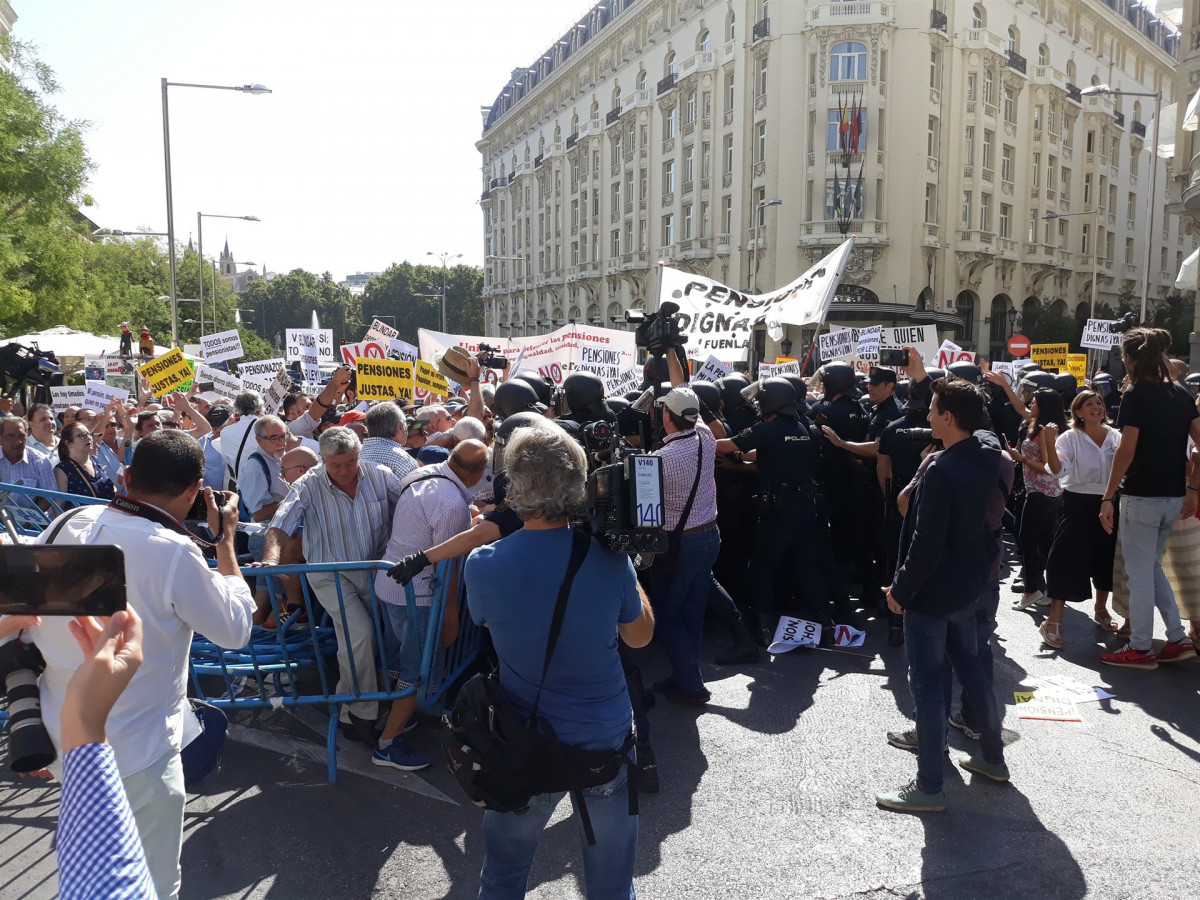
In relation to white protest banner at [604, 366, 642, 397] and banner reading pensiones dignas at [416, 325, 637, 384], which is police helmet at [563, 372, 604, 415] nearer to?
white protest banner at [604, 366, 642, 397]

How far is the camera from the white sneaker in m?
7.38

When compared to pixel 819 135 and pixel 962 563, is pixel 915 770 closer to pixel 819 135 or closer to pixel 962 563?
pixel 962 563

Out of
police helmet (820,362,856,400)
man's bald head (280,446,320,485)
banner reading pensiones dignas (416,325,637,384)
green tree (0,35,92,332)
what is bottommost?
man's bald head (280,446,320,485)

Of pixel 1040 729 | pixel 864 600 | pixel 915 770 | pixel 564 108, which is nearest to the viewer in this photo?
pixel 915 770

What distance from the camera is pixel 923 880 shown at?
11.5 ft

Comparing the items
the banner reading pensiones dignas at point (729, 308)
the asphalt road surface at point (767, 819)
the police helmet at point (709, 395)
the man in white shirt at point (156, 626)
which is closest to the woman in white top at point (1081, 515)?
the asphalt road surface at point (767, 819)

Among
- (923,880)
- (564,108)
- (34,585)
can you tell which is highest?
(564,108)

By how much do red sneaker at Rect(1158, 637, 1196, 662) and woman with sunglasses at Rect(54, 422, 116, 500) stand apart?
7534mm

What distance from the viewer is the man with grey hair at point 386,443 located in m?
4.92

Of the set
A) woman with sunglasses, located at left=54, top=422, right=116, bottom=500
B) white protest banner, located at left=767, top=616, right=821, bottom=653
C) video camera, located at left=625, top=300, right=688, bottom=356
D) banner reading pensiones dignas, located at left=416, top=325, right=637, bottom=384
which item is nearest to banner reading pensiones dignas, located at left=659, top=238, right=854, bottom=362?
banner reading pensiones dignas, located at left=416, top=325, right=637, bottom=384

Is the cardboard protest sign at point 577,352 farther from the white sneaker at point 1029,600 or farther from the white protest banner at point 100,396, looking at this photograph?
the white sneaker at point 1029,600

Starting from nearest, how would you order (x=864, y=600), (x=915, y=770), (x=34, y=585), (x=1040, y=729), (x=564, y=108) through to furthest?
(x=34, y=585) < (x=915, y=770) < (x=1040, y=729) < (x=864, y=600) < (x=564, y=108)

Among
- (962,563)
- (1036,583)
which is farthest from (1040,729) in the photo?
(1036,583)

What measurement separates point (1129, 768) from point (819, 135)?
124 ft
